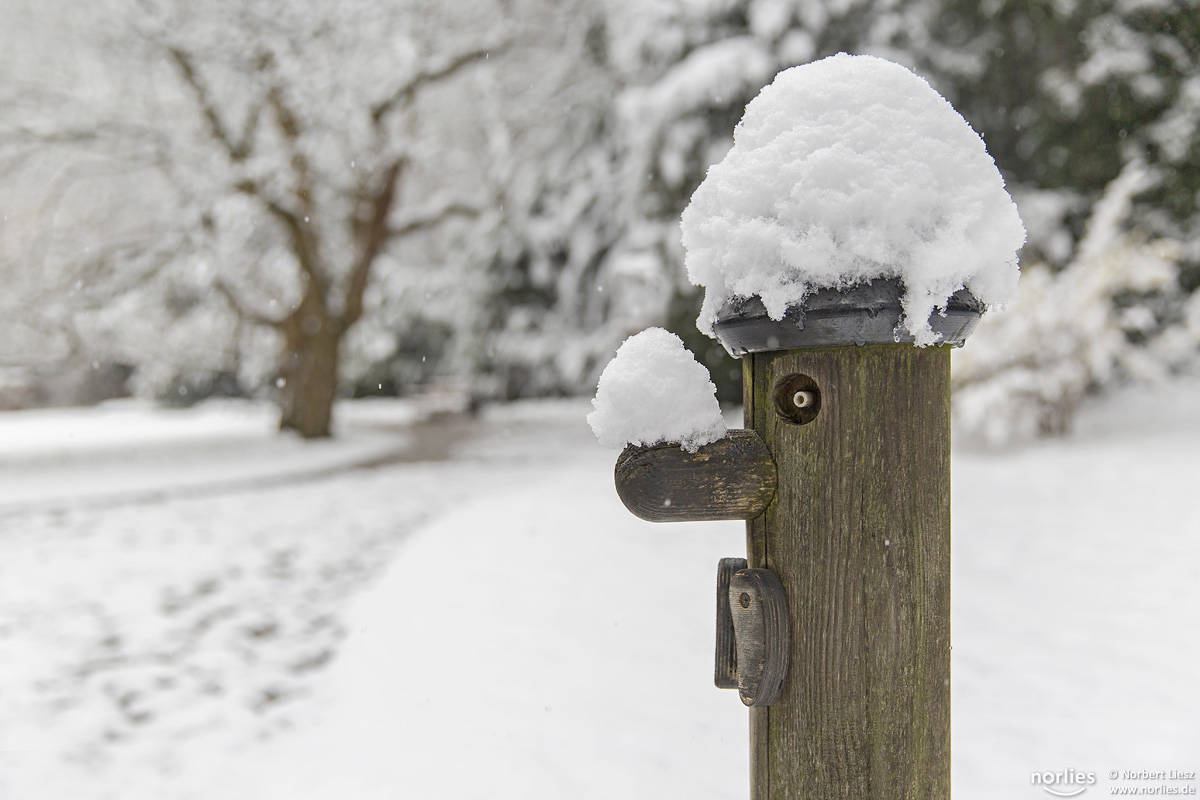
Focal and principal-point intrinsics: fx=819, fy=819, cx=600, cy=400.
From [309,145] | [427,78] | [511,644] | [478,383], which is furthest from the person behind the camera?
[478,383]

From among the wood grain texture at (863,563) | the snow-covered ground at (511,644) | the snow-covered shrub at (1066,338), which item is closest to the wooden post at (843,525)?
the wood grain texture at (863,563)

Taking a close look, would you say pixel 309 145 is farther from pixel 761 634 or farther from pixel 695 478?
pixel 761 634

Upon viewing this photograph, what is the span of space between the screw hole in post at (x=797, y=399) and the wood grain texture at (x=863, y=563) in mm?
16

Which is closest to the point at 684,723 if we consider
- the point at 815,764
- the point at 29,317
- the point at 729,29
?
the point at 815,764

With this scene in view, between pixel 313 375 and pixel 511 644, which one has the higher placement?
pixel 313 375

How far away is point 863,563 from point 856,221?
1.81 ft

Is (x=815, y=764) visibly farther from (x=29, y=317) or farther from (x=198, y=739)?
(x=29, y=317)

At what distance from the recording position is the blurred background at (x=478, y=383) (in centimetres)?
298

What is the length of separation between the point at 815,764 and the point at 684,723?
5.10 ft

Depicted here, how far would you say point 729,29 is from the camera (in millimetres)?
9820

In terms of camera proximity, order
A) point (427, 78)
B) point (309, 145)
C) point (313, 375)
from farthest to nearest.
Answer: point (313, 375)
point (427, 78)
point (309, 145)

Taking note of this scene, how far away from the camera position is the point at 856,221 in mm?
1286

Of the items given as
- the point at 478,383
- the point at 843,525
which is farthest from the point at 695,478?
the point at 478,383

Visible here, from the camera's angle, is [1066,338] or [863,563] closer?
[863,563]
